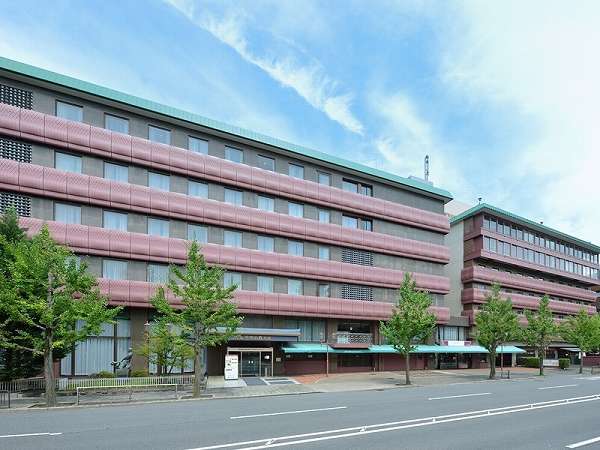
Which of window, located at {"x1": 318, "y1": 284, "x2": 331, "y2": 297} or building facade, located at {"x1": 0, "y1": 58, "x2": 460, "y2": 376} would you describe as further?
window, located at {"x1": 318, "y1": 284, "x2": 331, "y2": 297}

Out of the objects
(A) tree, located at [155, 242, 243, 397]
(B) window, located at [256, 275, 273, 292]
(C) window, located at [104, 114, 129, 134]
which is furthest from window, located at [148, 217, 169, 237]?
(A) tree, located at [155, 242, 243, 397]

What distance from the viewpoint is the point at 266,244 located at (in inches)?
1651

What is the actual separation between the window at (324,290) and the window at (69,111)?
80.5ft

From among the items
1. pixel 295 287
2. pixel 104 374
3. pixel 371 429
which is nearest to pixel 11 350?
pixel 104 374

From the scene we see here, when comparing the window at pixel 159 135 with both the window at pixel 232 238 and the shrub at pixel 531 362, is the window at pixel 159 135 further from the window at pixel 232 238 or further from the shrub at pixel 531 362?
the shrub at pixel 531 362

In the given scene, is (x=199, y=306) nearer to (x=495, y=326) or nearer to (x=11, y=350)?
(x=11, y=350)

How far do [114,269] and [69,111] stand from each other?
1182cm

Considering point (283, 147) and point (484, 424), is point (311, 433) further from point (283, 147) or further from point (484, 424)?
point (283, 147)

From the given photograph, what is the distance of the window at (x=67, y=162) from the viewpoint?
3366 centimetres

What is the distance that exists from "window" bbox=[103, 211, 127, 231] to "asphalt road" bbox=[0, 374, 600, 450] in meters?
16.0

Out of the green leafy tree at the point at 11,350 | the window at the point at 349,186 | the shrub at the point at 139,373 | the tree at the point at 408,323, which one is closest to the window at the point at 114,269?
the shrub at the point at 139,373

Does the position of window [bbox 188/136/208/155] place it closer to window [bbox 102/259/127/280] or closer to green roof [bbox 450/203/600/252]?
window [bbox 102/259/127/280]

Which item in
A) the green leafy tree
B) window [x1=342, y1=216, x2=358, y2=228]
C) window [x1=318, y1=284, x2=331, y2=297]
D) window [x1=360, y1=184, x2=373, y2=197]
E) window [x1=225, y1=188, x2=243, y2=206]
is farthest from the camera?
window [x1=360, y1=184, x2=373, y2=197]

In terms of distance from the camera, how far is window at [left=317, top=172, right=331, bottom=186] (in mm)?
46438
